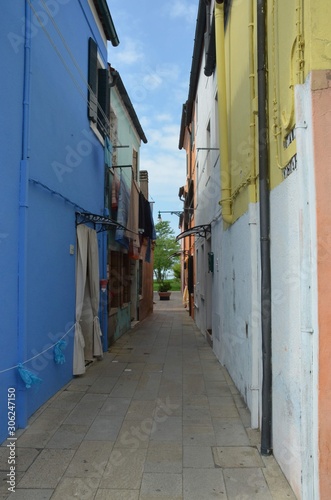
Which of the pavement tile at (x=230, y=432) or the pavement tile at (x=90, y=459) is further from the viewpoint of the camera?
the pavement tile at (x=230, y=432)

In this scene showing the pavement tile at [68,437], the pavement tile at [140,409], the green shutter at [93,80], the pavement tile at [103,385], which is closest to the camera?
the pavement tile at [68,437]

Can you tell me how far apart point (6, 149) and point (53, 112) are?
62.1 inches

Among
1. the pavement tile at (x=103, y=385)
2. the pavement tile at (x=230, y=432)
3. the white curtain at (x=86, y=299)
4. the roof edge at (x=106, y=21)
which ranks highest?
the roof edge at (x=106, y=21)

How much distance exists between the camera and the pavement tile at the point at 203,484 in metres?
2.97

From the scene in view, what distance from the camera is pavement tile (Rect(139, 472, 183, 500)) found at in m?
2.96

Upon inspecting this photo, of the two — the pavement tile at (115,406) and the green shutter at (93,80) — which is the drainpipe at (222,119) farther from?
the pavement tile at (115,406)

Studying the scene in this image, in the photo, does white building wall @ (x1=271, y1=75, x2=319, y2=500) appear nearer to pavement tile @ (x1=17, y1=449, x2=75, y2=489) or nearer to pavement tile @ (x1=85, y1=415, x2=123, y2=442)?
pavement tile @ (x1=85, y1=415, x2=123, y2=442)

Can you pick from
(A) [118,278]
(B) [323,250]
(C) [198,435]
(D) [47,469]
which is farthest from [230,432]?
(A) [118,278]

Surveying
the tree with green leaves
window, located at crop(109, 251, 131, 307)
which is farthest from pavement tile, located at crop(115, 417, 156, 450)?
the tree with green leaves

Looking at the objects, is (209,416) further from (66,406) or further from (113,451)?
(66,406)

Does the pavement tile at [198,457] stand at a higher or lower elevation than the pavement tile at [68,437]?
lower

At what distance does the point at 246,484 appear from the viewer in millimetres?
3115

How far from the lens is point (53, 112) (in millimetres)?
5281

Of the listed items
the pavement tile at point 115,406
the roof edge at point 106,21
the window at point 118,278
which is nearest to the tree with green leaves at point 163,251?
the window at point 118,278
